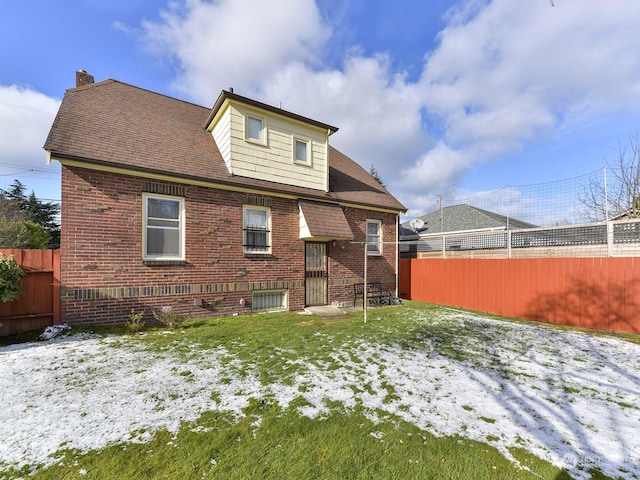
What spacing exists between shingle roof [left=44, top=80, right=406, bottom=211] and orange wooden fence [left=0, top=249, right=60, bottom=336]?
2285mm

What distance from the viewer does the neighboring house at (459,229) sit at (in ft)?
35.6

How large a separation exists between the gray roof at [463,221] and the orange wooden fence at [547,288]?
689 centimetres

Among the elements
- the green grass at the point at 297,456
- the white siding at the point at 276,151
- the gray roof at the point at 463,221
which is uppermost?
the white siding at the point at 276,151

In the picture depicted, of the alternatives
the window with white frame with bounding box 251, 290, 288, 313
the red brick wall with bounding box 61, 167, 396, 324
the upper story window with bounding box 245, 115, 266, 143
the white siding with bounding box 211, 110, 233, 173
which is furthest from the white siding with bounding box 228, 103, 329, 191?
the window with white frame with bounding box 251, 290, 288, 313

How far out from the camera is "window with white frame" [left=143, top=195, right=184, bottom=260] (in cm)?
748

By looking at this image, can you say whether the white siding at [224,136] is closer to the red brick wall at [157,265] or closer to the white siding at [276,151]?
the white siding at [276,151]

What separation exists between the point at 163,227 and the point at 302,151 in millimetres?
5224

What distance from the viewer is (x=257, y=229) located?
9.09 meters

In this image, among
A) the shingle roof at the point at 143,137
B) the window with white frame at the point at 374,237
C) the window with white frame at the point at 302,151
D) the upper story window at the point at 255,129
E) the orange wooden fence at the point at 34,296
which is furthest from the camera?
the window with white frame at the point at 374,237

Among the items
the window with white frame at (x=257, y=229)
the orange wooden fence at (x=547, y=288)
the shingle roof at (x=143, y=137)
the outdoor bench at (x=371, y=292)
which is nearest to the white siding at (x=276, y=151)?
the shingle roof at (x=143, y=137)

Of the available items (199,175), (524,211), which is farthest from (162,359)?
(524,211)

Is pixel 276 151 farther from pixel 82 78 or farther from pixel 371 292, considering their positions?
pixel 82 78

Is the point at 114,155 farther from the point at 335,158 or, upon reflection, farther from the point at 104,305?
the point at 335,158

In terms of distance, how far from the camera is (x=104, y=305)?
680 centimetres
